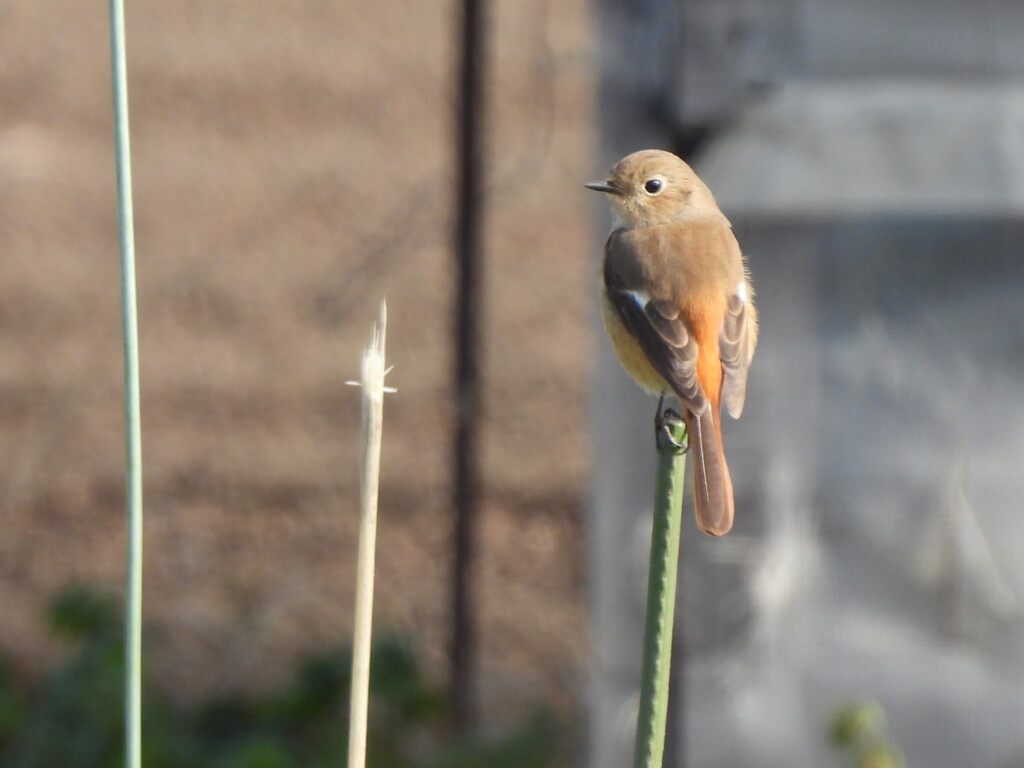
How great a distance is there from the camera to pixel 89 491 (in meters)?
6.76

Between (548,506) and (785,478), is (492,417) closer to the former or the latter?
(548,506)

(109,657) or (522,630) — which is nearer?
(109,657)

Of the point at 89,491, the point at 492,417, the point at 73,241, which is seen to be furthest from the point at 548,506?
the point at 73,241

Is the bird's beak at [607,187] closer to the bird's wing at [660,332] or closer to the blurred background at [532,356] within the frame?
the bird's wing at [660,332]

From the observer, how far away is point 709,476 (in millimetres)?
1888

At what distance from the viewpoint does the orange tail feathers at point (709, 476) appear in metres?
1.63

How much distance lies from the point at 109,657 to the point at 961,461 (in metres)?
2.00

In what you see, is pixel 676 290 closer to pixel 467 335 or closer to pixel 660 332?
pixel 660 332

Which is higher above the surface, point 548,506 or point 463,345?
point 463,345

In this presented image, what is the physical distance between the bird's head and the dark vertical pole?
0.95 meters

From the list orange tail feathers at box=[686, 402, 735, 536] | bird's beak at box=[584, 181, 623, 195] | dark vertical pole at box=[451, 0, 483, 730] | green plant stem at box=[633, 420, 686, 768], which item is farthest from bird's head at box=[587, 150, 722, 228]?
green plant stem at box=[633, 420, 686, 768]

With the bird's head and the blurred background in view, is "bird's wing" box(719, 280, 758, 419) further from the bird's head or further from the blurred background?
the blurred background

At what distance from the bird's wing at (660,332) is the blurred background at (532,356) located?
491 millimetres

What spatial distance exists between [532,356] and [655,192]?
4.47 metres
